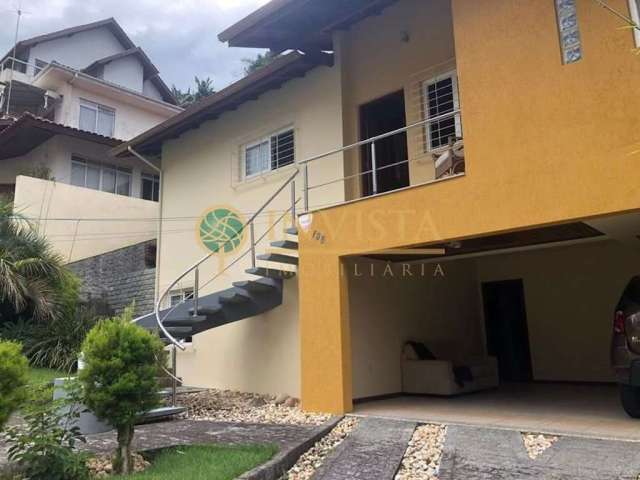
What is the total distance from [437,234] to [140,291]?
10.3 meters

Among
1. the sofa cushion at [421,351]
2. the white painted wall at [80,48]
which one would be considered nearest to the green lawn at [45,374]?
the sofa cushion at [421,351]

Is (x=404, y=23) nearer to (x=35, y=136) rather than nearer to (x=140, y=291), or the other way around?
(x=140, y=291)

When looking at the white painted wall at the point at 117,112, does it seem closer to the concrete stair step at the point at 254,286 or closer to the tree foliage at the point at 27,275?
the tree foliage at the point at 27,275

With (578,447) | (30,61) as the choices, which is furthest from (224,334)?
(30,61)

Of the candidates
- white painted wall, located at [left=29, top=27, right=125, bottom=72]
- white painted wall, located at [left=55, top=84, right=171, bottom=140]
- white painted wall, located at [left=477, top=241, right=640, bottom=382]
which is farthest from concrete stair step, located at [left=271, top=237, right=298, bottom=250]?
white painted wall, located at [left=29, top=27, right=125, bottom=72]

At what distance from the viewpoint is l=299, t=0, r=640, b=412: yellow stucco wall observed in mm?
5188

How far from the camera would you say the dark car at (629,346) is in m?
5.38

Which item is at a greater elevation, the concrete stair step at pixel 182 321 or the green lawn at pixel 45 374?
the concrete stair step at pixel 182 321

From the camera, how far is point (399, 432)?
19.4 feet

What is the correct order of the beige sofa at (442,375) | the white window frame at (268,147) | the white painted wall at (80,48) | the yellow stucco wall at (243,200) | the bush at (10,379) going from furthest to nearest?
the white painted wall at (80,48) < the white window frame at (268,147) < the yellow stucco wall at (243,200) < the beige sofa at (442,375) < the bush at (10,379)

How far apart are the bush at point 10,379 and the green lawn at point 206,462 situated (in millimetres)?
1117

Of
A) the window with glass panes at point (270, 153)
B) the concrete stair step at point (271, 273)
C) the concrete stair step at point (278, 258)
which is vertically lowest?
the concrete stair step at point (271, 273)

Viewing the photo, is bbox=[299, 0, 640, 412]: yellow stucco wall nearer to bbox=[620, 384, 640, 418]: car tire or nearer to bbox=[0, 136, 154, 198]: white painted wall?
bbox=[620, 384, 640, 418]: car tire

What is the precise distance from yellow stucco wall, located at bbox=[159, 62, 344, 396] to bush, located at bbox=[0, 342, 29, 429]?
5002mm
